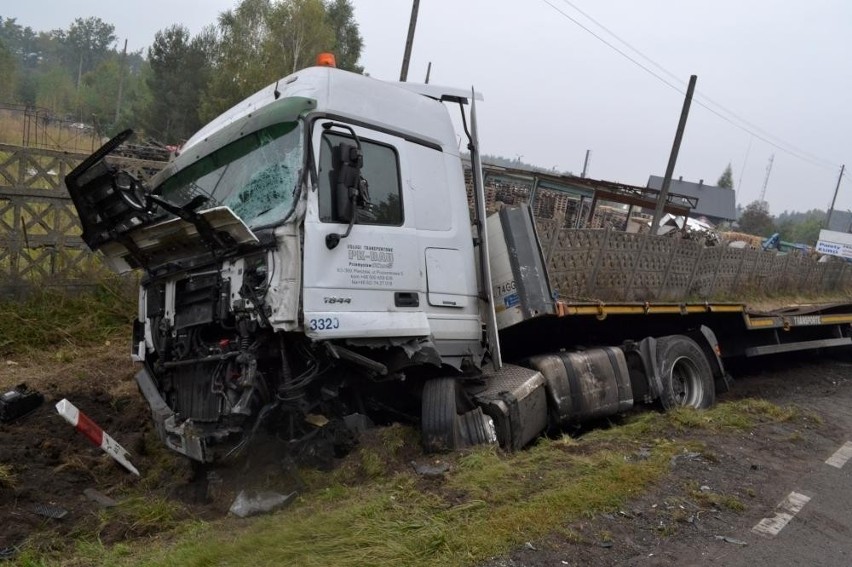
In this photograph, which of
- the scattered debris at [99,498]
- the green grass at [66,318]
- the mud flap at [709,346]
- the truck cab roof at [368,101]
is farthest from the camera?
the green grass at [66,318]

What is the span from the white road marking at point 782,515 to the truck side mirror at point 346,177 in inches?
123

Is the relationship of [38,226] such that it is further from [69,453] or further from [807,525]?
[807,525]

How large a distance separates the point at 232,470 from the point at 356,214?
6.28 feet

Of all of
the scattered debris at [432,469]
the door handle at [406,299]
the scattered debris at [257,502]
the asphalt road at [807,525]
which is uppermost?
the door handle at [406,299]

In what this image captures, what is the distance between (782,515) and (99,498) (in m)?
4.42

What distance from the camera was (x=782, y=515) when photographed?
473 centimetres

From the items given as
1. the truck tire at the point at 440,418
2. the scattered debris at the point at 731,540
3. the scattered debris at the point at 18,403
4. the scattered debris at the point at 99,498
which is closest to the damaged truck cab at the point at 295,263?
the truck tire at the point at 440,418

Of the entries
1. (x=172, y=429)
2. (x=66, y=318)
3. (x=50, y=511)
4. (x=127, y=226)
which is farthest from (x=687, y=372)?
(x=66, y=318)

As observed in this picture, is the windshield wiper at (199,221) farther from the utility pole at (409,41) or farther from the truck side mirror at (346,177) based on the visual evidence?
the utility pole at (409,41)

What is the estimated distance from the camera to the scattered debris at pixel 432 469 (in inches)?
196

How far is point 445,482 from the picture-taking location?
479 cm

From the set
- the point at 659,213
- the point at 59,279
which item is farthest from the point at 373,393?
the point at 659,213

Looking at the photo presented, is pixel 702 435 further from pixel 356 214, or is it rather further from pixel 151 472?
pixel 151 472

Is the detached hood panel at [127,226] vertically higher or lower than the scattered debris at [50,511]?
higher
